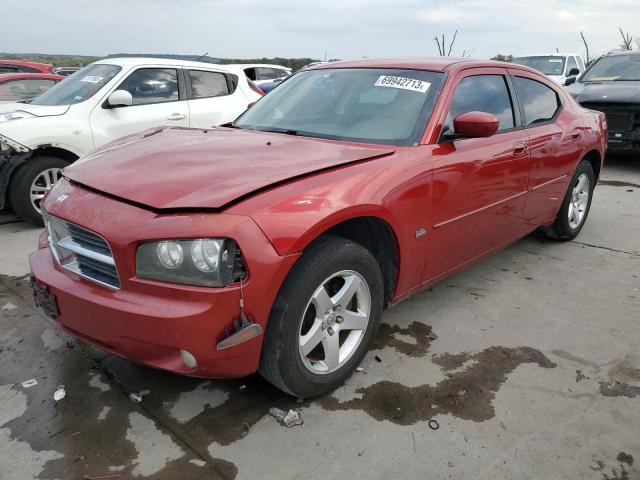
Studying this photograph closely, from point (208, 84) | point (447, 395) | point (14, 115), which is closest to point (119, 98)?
point (14, 115)

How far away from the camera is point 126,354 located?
2.12 metres

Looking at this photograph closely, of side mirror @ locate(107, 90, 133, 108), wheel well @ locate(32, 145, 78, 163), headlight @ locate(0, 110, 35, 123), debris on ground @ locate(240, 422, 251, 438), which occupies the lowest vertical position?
debris on ground @ locate(240, 422, 251, 438)

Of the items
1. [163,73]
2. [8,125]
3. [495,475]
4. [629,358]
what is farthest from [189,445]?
[163,73]

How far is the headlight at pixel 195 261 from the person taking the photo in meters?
1.94

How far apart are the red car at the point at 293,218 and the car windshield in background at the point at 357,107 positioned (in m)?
0.01

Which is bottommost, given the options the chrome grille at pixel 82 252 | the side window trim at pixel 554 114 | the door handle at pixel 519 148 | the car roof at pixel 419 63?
the chrome grille at pixel 82 252

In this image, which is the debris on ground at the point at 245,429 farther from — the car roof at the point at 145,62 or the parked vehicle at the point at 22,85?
the parked vehicle at the point at 22,85

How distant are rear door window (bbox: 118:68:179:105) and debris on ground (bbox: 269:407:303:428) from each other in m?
4.61

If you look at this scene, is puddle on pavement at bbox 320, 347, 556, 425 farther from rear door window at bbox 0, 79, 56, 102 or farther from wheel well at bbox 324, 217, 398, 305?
rear door window at bbox 0, 79, 56, 102

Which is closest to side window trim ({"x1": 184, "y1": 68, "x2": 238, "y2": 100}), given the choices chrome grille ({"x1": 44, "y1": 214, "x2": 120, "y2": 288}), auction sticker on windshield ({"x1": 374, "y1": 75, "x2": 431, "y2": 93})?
auction sticker on windshield ({"x1": 374, "y1": 75, "x2": 431, "y2": 93})

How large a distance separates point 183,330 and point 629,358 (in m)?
2.44

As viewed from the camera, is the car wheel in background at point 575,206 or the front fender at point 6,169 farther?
the front fender at point 6,169

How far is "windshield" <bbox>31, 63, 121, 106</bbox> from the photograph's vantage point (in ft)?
18.4

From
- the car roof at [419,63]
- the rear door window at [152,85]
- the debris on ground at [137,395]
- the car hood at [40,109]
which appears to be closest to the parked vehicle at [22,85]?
the car hood at [40,109]
